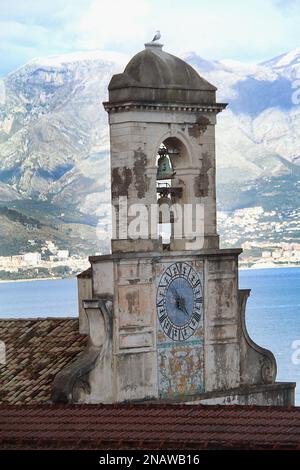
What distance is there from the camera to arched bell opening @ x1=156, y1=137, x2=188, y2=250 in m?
32.2

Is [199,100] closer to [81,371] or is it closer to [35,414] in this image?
[81,371]

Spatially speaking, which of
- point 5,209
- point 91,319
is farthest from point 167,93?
point 5,209

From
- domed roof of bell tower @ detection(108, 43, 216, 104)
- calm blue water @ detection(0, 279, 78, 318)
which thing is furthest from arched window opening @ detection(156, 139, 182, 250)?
calm blue water @ detection(0, 279, 78, 318)

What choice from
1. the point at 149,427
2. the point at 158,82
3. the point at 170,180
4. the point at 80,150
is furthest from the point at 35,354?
the point at 80,150

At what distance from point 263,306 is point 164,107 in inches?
3146

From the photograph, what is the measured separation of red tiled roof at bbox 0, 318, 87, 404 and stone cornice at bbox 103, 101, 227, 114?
3.95m

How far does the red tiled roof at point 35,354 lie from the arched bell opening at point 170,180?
2.34m

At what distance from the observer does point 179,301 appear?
105 feet

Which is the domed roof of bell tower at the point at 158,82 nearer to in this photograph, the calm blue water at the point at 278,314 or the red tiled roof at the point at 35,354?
the red tiled roof at the point at 35,354

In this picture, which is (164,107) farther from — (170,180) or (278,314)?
(278,314)

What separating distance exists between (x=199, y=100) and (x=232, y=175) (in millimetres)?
80766

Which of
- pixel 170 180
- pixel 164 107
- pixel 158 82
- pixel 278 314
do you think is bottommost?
pixel 278 314

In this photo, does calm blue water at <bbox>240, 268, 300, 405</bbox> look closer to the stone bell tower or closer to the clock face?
the stone bell tower

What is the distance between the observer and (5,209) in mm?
94125
